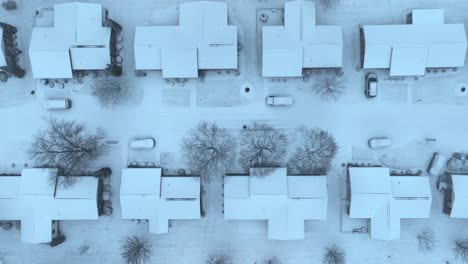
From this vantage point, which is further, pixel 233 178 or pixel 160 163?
pixel 160 163

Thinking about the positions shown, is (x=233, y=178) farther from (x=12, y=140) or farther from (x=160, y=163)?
(x=12, y=140)

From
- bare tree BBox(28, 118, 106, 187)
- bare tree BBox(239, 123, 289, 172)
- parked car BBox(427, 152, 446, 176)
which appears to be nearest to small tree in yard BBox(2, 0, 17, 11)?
bare tree BBox(28, 118, 106, 187)

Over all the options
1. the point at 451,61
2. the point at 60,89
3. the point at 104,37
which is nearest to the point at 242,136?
the point at 104,37

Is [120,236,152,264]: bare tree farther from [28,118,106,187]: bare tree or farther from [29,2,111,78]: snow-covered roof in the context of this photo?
[29,2,111,78]: snow-covered roof

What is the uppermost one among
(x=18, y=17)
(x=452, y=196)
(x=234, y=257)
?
(x=18, y=17)

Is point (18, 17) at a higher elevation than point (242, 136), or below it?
higher

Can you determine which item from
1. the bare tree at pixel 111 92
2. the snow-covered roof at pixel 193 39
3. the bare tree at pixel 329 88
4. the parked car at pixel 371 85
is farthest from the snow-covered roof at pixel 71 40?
the parked car at pixel 371 85

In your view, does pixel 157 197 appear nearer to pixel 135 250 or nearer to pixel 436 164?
pixel 135 250

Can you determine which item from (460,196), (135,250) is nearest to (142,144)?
(135,250)
